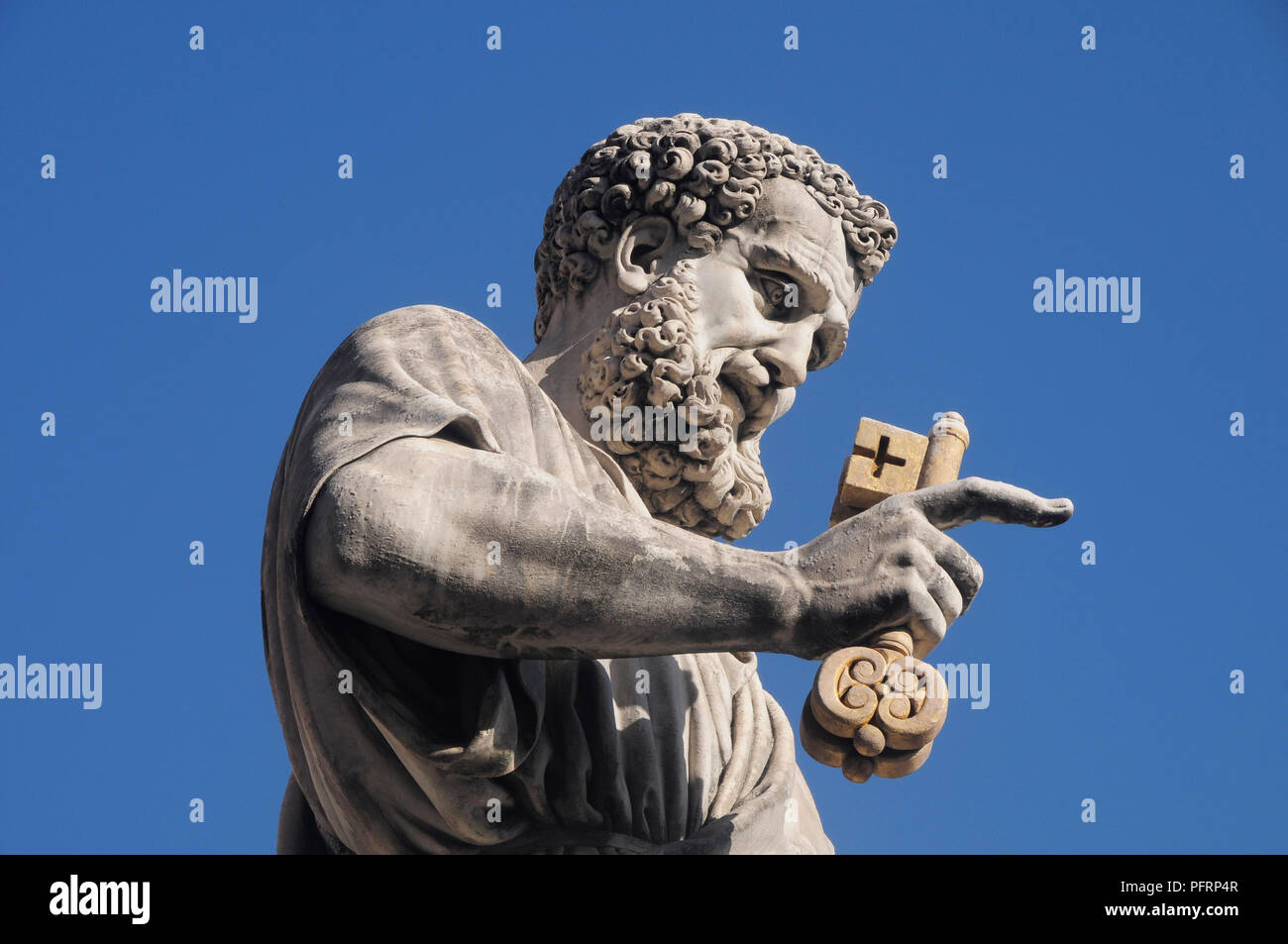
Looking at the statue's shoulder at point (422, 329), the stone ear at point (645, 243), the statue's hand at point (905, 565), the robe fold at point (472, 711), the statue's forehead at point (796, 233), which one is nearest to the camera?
the statue's hand at point (905, 565)

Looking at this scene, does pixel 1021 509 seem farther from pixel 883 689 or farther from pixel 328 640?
pixel 328 640

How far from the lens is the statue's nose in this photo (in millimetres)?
7488

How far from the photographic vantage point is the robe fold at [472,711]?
589 cm

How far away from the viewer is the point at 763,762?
6.88 metres

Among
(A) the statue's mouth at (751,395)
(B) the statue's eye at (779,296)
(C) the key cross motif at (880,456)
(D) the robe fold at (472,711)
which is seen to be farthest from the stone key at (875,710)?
(B) the statue's eye at (779,296)

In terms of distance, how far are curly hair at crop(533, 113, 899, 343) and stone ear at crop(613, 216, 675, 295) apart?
33 millimetres

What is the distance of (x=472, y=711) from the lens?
5.92 meters

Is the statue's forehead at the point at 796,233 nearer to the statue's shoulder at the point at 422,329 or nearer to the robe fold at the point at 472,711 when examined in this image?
the robe fold at the point at 472,711

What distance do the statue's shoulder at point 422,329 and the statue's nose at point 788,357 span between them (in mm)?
1215

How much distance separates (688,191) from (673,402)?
819 millimetres

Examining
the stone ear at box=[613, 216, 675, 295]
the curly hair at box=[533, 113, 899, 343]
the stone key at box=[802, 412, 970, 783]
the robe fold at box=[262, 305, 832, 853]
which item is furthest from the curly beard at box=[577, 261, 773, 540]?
the stone key at box=[802, 412, 970, 783]

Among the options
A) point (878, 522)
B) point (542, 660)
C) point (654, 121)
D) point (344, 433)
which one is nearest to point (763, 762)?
point (542, 660)

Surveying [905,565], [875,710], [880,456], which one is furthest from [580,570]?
[880,456]

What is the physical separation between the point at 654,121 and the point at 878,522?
2.76 meters
